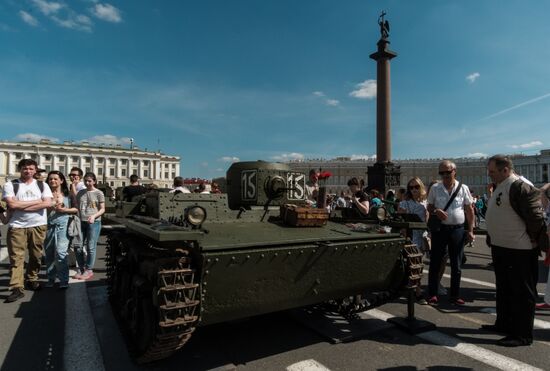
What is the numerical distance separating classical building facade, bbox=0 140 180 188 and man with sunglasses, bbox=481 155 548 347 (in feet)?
341

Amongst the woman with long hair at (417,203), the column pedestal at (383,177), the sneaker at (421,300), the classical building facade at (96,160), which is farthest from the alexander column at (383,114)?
the classical building facade at (96,160)

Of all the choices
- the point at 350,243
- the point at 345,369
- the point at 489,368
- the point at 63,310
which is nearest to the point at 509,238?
the point at 489,368

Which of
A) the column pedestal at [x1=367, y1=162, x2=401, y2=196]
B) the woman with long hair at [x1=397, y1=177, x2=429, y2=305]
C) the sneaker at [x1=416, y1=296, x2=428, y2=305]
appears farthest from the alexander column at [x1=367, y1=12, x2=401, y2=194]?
the sneaker at [x1=416, y1=296, x2=428, y2=305]

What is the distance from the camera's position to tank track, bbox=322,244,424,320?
4.59 metres

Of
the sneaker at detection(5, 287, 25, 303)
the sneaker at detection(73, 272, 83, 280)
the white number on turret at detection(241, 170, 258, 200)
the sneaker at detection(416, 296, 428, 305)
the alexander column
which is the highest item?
the alexander column

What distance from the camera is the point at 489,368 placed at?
3.78m

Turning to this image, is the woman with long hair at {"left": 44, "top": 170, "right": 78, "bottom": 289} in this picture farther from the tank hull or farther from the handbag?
the handbag

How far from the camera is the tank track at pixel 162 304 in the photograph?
305cm

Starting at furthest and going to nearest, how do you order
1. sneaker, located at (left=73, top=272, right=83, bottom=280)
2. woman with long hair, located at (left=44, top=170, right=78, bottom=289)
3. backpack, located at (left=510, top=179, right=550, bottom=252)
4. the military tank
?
sneaker, located at (left=73, top=272, right=83, bottom=280)
woman with long hair, located at (left=44, top=170, right=78, bottom=289)
backpack, located at (left=510, top=179, right=550, bottom=252)
the military tank

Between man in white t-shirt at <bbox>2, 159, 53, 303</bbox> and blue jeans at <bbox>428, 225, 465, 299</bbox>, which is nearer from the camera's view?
blue jeans at <bbox>428, 225, 465, 299</bbox>

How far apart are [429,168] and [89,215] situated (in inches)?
4221

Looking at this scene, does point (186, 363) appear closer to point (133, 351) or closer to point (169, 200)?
point (133, 351)

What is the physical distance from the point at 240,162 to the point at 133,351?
283 centimetres

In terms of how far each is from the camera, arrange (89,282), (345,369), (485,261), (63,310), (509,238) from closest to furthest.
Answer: (345,369) → (509,238) → (63,310) → (89,282) → (485,261)
